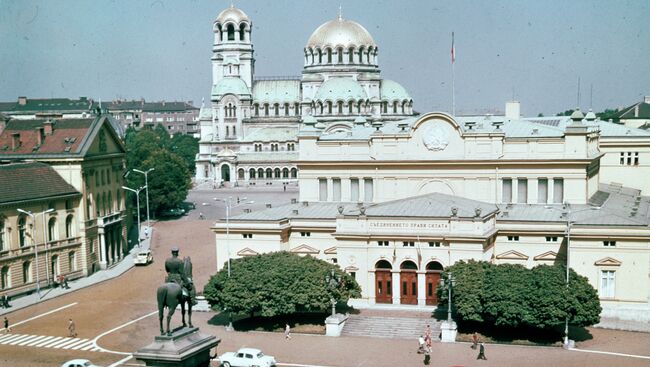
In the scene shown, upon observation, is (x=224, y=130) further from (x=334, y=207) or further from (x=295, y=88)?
(x=334, y=207)

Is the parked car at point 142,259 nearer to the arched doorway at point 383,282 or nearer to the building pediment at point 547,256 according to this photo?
the arched doorway at point 383,282

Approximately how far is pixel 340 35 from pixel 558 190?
310 feet

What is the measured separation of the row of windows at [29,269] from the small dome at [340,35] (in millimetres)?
91147

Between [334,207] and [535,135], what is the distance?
17.2 metres

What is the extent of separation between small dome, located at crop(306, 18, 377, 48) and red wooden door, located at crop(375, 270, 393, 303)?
3969 inches

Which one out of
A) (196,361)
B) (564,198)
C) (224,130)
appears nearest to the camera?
(196,361)

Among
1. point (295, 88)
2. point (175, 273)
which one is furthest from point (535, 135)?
point (295, 88)

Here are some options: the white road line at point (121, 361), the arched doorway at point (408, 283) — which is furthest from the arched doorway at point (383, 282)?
the white road line at point (121, 361)

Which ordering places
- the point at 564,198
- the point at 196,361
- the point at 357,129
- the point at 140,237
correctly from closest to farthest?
1. the point at 196,361
2. the point at 564,198
3. the point at 357,129
4. the point at 140,237

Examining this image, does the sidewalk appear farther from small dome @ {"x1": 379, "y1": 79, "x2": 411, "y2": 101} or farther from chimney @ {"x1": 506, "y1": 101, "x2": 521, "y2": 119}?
small dome @ {"x1": 379, "y1": 79, "x2": 411, "y2": 101}

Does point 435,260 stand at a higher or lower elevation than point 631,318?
higher

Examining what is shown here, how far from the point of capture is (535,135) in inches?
2409

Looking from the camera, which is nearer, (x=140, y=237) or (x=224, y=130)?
(x=140, y=237)

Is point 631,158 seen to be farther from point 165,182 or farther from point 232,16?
point 232,16
